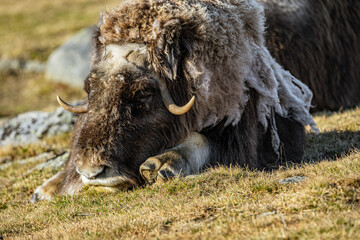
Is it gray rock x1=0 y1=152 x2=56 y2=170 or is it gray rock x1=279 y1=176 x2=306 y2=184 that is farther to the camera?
gray rock x1=0 y1=152 x2=56 y2=170

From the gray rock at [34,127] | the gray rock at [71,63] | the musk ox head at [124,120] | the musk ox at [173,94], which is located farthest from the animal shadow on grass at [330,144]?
the gray rock at [71,63]

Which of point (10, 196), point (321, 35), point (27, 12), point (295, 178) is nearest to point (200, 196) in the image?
point (295, 178)

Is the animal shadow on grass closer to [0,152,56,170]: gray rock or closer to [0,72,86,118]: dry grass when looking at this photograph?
[0,152,56,170]: gray rock

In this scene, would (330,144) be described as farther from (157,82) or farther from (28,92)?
(28,92)

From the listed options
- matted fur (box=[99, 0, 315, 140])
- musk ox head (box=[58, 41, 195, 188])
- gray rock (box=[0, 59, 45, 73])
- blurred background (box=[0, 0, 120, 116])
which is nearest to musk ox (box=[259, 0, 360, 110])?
matted fur (box=[99, 0, 315, 140])

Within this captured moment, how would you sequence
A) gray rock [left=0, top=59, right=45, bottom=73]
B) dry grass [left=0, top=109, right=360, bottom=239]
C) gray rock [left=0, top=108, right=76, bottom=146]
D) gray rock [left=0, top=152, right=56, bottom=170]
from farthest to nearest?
gray rock [left=0, top=59, right=45, bottom=73] → gray rock [left=0, top=108, right=76, bottom=146] → gray rock [left=0, top=152, right=56, bottom=170] → dry grass [left=0, top=109, right=360, bottom=239]

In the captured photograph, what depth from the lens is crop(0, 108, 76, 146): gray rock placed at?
750 cm

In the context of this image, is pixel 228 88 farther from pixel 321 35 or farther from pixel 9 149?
pixel 9 149

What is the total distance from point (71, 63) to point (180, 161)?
12.5m

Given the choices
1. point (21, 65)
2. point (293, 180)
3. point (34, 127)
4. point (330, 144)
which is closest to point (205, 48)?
point (293, 180)

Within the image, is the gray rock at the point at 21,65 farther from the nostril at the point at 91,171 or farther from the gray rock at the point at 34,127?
the nostril at the point at 91,171

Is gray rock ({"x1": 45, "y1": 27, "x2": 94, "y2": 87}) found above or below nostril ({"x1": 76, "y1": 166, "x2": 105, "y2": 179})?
below

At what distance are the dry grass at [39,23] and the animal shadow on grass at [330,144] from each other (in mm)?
11410

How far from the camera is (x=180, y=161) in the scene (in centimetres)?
374
